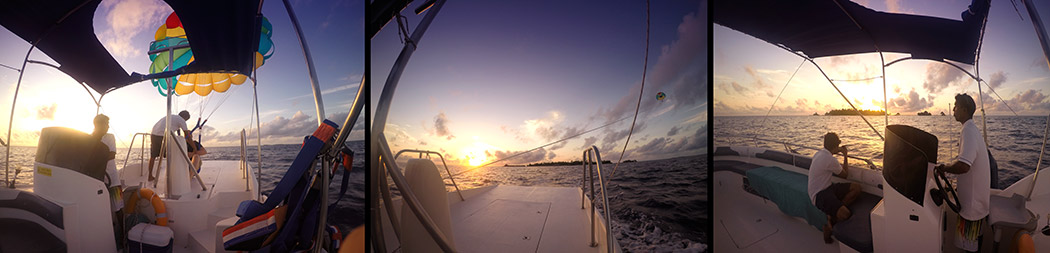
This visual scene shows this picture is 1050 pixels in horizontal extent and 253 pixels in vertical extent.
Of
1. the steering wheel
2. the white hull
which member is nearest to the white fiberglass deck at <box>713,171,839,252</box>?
the white hull

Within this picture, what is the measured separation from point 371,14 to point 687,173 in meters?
1.65

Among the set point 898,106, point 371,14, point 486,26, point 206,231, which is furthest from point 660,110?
point 206,231

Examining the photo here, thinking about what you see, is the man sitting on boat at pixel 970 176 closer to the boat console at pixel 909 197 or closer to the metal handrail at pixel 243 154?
the boat console at pixel 909 197

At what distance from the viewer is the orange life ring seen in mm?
932

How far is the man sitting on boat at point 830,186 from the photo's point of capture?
1.19 m

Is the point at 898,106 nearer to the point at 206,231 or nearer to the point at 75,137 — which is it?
the point at 206,231

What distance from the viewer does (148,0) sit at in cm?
86

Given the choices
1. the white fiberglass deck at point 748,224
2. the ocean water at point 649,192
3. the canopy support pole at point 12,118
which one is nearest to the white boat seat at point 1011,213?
the white fiberglass deck at point 748,224

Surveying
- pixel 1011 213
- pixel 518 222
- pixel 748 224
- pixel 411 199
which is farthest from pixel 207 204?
pixel 1011 213

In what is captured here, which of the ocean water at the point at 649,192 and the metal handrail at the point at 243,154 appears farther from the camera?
the ocean water at the point at 649,192

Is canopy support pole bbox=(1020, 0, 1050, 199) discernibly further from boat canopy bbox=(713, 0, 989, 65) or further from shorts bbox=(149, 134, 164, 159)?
shorts bbox=(149, 134, 164, 159)

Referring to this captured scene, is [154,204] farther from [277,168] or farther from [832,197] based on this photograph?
[832,197]

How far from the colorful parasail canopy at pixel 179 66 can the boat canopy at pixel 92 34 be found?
2 centimetres

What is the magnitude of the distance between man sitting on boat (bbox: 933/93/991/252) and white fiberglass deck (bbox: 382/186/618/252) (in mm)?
1328
